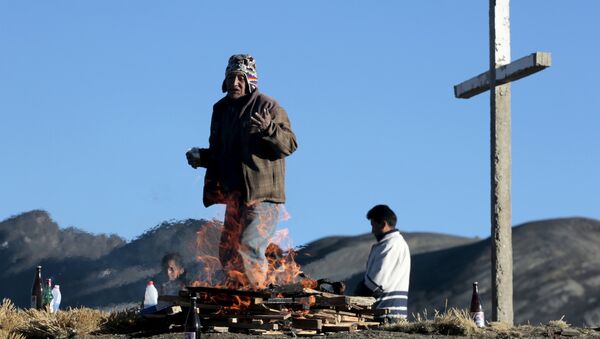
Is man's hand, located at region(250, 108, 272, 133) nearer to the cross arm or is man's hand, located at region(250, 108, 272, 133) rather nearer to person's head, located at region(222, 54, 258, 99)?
person's head, located at region(222, 54, 258, 99)

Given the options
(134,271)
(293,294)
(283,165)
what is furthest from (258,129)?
(134,271)

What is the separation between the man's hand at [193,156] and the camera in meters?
14.3

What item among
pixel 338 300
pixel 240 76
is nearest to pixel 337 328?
pixel 338 300

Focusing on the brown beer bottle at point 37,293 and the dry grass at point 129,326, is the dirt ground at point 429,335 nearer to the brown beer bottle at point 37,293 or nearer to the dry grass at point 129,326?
the dry grass at point 129,326

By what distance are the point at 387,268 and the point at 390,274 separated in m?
0.08

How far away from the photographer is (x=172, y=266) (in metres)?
15.2

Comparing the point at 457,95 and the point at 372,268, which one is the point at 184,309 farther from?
the point at 457,95

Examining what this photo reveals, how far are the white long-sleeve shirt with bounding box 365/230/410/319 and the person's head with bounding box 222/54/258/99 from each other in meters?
2.10

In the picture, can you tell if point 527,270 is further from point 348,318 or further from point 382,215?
point 348,318

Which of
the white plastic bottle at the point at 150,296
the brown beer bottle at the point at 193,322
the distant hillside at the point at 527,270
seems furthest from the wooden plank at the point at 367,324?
the distant hillside at the point at 527,270

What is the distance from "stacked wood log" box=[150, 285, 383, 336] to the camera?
13.1 metres

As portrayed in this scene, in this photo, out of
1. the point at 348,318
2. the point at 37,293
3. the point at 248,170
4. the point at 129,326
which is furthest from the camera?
the point at 37,293

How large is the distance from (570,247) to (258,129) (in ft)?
152

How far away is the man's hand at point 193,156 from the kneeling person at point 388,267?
1.87 m
